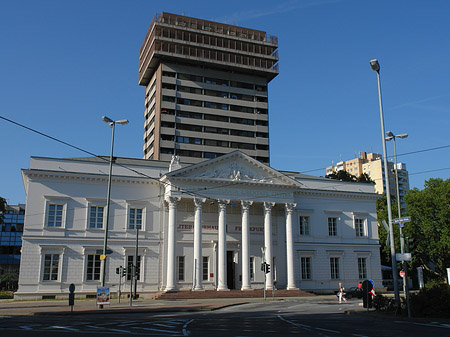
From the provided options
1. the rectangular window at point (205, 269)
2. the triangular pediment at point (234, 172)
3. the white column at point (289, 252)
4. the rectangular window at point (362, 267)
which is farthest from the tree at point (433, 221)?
the rectangular window at point (205, 269)

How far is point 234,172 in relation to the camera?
4491 centimetres

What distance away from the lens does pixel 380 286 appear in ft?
168

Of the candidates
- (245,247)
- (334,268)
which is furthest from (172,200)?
(334,268)

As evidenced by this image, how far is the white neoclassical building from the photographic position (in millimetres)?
40094

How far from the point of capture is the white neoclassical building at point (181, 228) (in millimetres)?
40094

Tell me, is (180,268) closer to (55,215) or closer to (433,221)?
(55,215)

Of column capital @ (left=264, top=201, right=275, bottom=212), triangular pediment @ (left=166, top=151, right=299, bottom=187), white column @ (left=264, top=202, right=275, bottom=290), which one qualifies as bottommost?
white column @ (left=264, top=202, right=275, bottom=290)

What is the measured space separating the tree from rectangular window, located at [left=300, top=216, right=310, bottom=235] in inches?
577

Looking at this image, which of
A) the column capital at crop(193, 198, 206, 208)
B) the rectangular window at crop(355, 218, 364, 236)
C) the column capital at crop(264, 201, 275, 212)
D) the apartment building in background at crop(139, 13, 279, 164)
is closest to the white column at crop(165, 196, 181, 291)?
the column capital at crop(193, 198, 206, 208)

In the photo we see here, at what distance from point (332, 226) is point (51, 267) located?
96.3 ft

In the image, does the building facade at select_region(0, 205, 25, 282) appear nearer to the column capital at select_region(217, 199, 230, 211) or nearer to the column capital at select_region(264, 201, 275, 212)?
the column capital at select_region(217, 199, 230, 211)

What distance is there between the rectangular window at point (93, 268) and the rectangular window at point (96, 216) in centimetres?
287

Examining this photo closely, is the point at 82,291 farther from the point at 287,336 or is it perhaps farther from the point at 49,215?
the point at 287,336

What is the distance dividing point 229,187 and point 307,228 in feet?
36.1
